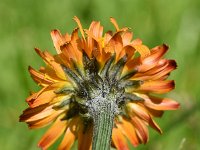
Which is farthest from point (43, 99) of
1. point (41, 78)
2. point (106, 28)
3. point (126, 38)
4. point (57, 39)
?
point (106, 28)

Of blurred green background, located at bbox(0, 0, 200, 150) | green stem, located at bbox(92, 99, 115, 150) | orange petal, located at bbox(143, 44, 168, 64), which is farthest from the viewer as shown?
blurred green background, located at bbox(0, 0, 200, 150)

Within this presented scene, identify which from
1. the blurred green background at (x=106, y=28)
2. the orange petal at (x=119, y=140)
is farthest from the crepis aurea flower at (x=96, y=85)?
the blurred green background at (x=106, y=28)

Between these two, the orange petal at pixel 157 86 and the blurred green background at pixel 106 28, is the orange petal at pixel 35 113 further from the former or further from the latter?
the blurred green background at pixel 106 28

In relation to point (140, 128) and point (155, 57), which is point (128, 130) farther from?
point (155, 57)

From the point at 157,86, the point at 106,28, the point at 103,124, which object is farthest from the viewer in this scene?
the point at 106,28

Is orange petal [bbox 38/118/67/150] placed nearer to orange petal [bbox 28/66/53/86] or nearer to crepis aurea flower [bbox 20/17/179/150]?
crepis aurea flower [bbox 20/17/179/150]

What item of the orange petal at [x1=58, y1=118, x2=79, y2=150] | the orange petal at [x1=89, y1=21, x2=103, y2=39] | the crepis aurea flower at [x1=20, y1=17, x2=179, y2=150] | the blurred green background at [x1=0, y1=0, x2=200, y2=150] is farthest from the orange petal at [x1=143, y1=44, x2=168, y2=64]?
the blurred green background at [x1=0, y1=0, x2=200, y2=150]

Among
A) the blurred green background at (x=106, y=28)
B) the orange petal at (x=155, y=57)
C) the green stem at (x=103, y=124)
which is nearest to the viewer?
the green stem at (x=103, y=124)
